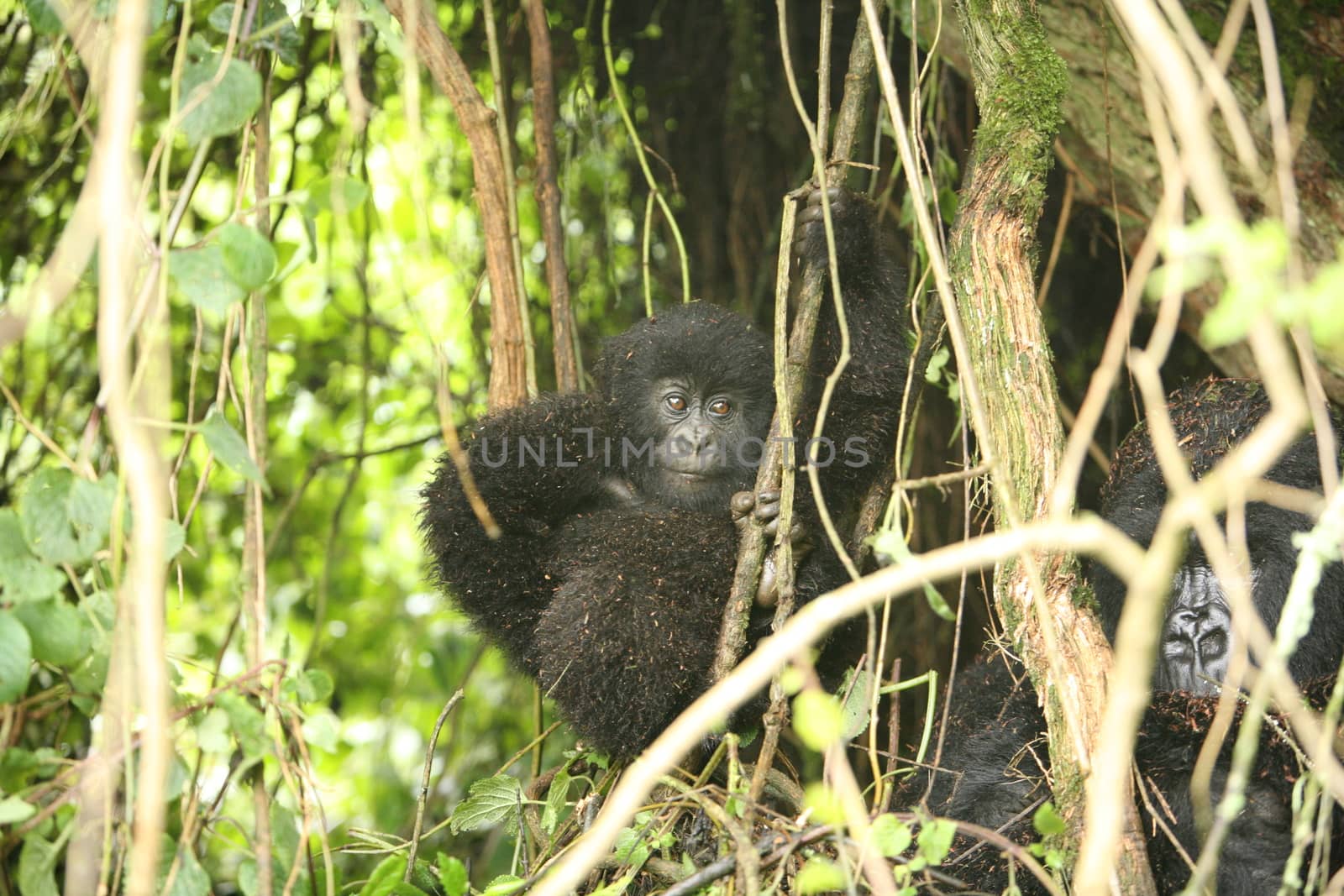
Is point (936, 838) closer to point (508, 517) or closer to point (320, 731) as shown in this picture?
point (320, 731)

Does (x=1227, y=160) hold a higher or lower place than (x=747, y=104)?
lower

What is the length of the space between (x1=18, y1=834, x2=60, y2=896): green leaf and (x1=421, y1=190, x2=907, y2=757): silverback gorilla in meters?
1.02

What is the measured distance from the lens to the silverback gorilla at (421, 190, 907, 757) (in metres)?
2.52

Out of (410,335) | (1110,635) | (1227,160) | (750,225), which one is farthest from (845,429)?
(410,335)

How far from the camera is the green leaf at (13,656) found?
5.23 ft

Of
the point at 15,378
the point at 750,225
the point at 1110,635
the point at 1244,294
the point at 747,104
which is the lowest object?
the point at 1110,635

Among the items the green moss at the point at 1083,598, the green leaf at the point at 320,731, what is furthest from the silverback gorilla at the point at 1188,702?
the green leaf at the point at 320,731

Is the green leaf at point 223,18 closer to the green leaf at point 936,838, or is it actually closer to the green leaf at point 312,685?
the green leaf at point 312,685

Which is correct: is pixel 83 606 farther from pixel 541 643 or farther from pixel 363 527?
pixel 363 527

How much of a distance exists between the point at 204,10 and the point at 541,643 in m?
2.11

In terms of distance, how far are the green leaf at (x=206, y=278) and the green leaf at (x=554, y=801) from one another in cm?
131

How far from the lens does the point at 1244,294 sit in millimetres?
1004

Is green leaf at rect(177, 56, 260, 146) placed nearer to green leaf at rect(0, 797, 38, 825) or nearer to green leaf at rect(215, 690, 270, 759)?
green leaf at rect(215, 690, 270, 759)

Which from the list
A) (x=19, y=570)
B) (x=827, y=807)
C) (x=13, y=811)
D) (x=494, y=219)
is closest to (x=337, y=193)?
(x=19, y=570)
